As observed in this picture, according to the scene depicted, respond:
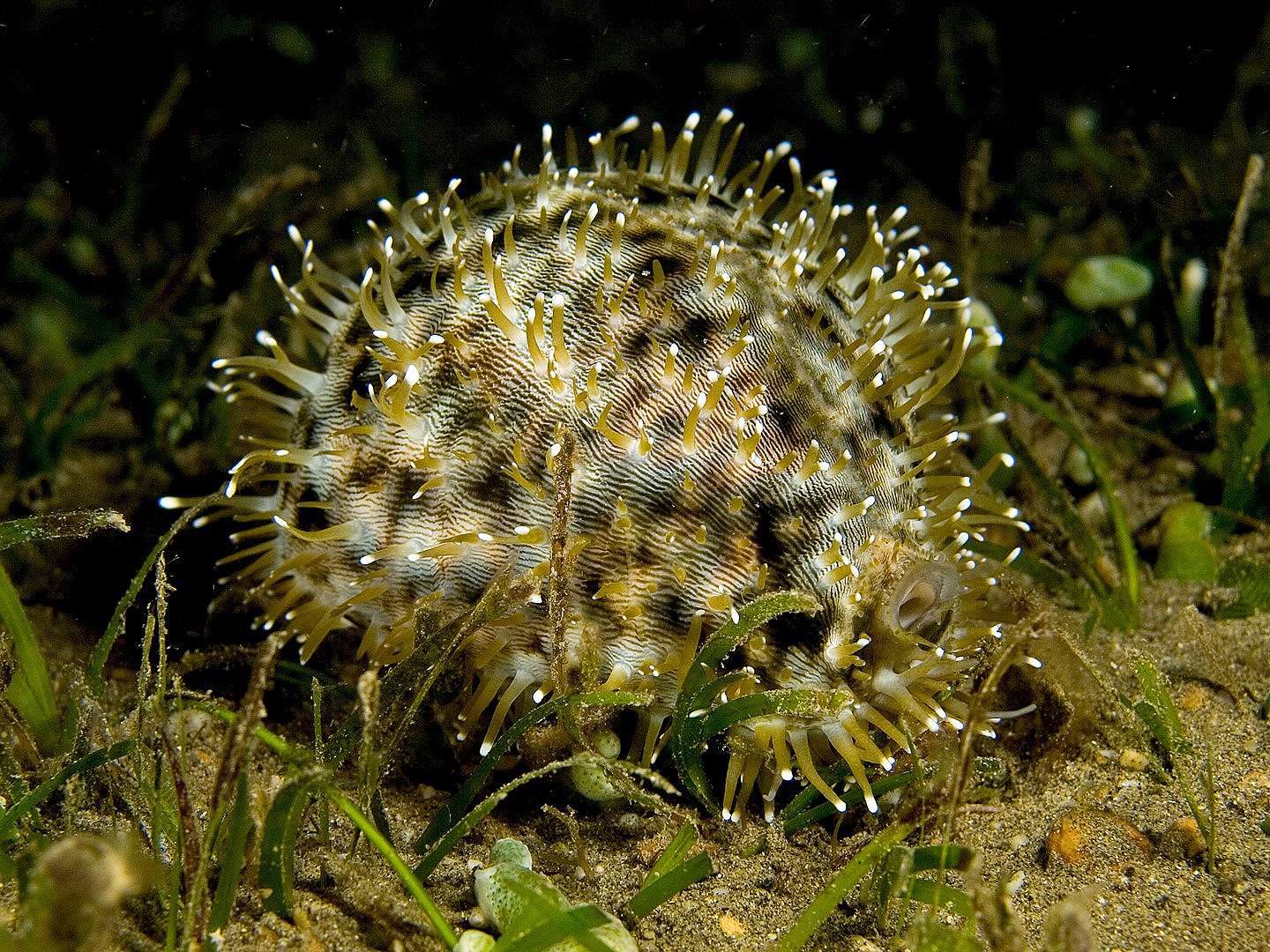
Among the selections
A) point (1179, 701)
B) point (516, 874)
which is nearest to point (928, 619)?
point (1179, 701)

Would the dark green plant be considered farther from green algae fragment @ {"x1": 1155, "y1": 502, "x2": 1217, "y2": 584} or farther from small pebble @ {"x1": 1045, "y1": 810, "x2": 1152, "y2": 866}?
green algae fragment @ {"x1": 1155, "y1": 502, "x2": 1217, "y2": 584}

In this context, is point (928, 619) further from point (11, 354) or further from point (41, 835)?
point (11, 354)

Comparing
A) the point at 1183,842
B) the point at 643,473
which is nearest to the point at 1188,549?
the point at 1183,842

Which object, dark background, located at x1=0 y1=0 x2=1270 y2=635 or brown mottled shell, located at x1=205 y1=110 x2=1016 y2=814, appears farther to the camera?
dark background, located at x1=0 y1=0 x2=1270 y2=635

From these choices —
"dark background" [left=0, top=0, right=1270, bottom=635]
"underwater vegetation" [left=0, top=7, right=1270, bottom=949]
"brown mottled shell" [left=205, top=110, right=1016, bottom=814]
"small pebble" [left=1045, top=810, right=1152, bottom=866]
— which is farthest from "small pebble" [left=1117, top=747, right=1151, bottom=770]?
"dark background" [left=0, top=0, right=1270, bottom=635]

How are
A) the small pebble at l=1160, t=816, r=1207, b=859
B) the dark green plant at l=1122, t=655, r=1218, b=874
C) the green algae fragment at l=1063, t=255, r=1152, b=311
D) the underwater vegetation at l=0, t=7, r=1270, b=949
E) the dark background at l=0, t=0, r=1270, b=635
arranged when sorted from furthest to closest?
the dark background at l=0, t=0, r=1270, b=635 → the green algae fragment at l=1063, t=255, r=1152, b=311 → the dark green plant at l=1122, t=655, r=1218, b=874 → the small pebble at l=1160, t=816, r=1207, b=859 → the underwater vegetation at l=0, t=7, r=1270, b=949

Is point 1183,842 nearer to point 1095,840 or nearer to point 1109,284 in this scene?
point 1095,840

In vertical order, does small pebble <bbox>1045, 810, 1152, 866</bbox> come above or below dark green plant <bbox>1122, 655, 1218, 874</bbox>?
below
